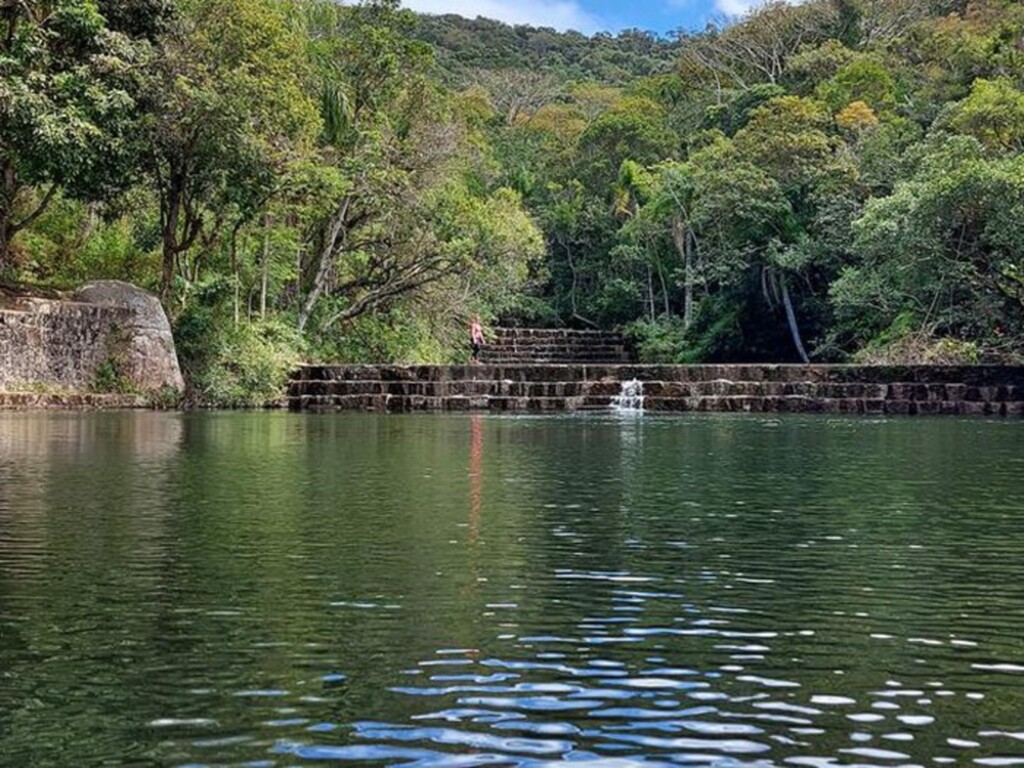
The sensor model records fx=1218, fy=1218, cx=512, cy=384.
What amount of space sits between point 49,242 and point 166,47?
7.33 m

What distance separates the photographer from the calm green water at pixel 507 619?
2.98 m

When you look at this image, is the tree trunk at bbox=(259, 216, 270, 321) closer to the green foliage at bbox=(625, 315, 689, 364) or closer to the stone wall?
the stone wall

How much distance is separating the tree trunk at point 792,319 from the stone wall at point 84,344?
20.3 m

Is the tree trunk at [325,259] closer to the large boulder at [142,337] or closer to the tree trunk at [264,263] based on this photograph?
the tree trunk at [264,263]

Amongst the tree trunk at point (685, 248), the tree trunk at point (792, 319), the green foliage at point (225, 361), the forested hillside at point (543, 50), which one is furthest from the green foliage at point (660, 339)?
the forested hillside at point (543, 50)

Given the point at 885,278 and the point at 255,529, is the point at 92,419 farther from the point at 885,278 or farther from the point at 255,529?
the point at 885,278

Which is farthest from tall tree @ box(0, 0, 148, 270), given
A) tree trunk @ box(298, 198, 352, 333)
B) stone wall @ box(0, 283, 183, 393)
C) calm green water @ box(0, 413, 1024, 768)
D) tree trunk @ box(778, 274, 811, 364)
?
tree trunk @ box(778, 274, 811, 364)

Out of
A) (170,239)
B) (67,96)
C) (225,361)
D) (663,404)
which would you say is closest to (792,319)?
(663,404)

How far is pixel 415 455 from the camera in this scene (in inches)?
486

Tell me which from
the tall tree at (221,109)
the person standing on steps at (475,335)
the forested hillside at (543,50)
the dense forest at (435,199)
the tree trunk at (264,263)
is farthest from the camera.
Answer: the forested hillside at (543,50)

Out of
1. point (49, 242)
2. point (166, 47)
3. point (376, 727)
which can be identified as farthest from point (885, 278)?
point (376, 727)

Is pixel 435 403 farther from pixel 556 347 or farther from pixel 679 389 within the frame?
pixel 556 347

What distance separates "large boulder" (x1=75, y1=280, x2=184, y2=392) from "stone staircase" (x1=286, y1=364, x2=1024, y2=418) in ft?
8.86

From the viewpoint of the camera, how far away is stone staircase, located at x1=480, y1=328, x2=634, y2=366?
44.5 m
